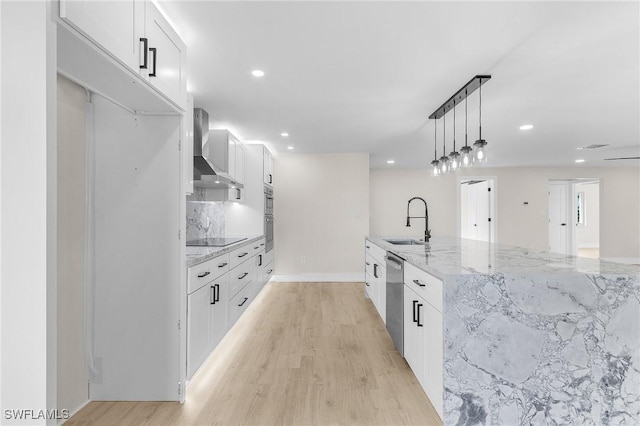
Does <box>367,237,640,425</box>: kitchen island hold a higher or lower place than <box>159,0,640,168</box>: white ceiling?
lower

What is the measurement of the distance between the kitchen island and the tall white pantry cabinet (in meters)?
1.66

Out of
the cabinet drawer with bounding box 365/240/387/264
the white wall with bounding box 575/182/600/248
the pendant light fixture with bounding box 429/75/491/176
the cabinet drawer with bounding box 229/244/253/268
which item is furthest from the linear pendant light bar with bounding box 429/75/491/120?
the white wall with bounding box 575/182/600/248

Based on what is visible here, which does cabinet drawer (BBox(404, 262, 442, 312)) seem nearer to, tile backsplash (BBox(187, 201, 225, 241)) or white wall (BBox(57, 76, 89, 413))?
white wall (BBox(57, 76, 89, 413))

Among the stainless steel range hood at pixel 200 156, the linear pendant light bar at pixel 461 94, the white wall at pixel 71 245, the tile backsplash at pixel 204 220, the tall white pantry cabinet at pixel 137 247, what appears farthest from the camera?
the tile backsplash at pixel 204 220

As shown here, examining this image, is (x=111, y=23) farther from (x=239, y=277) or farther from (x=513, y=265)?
(x=239, y=277)

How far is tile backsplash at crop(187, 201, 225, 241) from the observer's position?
397 cm

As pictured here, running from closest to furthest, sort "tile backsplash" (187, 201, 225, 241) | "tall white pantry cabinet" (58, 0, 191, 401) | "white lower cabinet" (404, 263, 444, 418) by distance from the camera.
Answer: "white lower cabinet" (404, 263, 444, 418), "tall white pantry cabinet" (58, 0, 191, 401), "tile backsplash" (187, 201, 225, 241)

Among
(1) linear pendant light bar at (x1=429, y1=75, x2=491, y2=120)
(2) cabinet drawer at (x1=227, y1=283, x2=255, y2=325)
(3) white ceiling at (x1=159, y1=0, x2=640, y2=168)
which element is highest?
(3) white ceiling at (x1=159, y1=0, x2=640, y2=168)

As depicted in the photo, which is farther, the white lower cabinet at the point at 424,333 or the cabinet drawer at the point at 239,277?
the cabinet drawer at the point at 239,277

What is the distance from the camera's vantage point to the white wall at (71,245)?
1902 mm

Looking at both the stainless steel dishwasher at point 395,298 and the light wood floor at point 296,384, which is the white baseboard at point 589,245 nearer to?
the light wood floor at point 296,384

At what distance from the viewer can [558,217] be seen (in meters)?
8.27

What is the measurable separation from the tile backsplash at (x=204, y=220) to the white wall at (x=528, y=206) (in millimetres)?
4099

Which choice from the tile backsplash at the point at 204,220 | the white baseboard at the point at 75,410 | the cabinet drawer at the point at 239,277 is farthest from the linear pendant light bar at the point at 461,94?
the white baseboard at the point at 75,410
